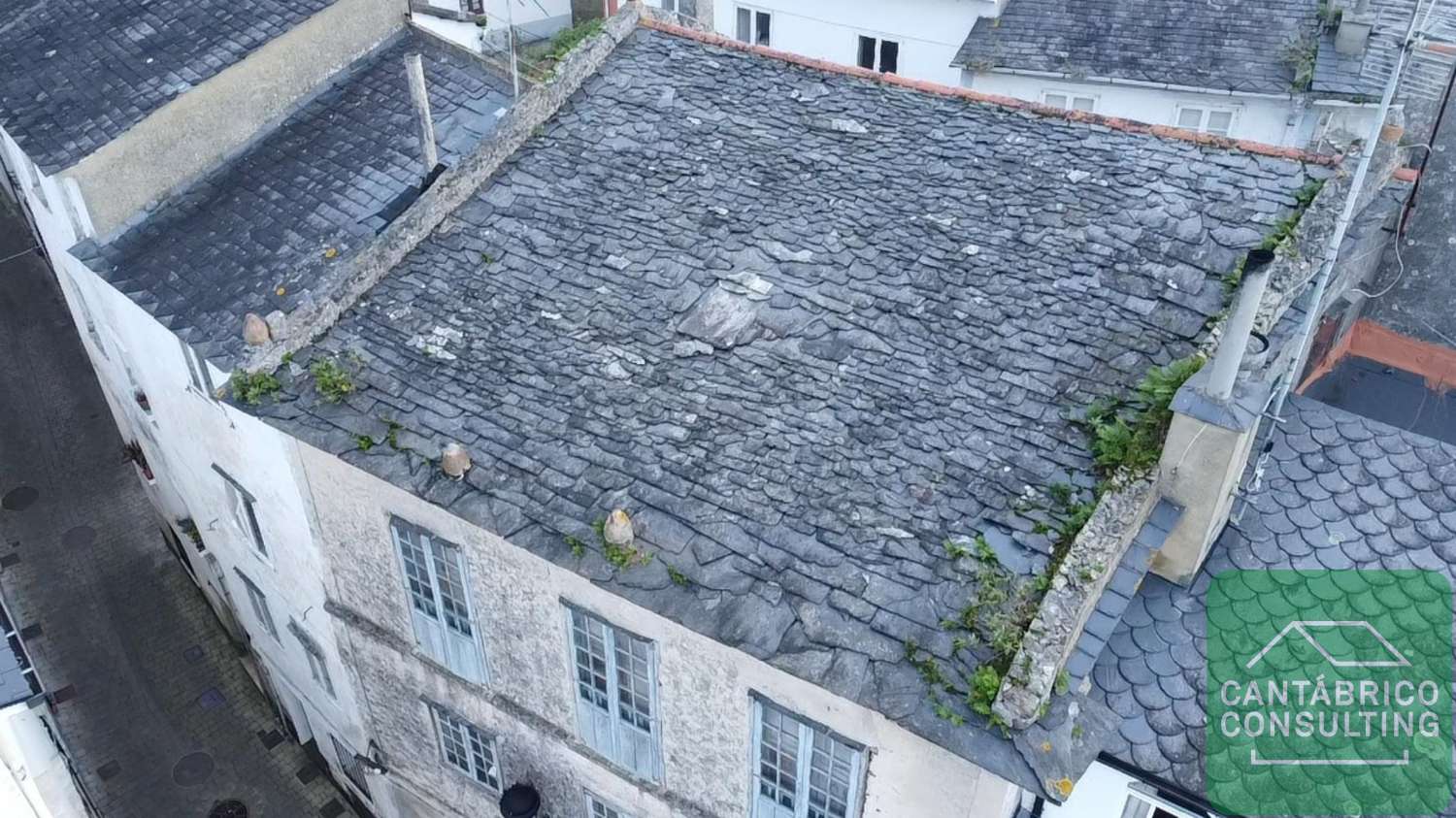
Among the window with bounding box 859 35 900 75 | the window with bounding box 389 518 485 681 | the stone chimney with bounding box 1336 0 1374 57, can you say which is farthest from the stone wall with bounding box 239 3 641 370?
the stone chimney with bounding box 1336 0 1374 57

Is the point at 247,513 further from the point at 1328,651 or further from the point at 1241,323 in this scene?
the point at 1328,651

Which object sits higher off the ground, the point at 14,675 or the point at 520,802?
the point at 14,675

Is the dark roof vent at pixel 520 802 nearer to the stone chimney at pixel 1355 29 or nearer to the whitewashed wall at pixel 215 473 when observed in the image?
the whitewashed wall at pixel 215 473

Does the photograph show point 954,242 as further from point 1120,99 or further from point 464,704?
point 1120,99

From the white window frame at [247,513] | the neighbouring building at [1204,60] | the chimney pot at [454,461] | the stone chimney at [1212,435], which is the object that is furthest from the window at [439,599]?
the neighbouring building at [1204,60]

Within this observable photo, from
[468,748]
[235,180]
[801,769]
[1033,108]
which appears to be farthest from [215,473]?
[1033,108]

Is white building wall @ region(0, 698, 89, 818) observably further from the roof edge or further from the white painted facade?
the white painted facade
